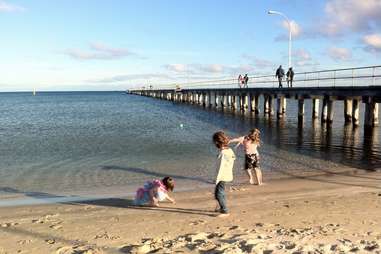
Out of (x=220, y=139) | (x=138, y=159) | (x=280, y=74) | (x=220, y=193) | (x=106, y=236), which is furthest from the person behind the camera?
(x=280, y=74)

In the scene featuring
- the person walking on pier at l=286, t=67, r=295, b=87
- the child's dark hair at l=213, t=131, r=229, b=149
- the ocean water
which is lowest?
the ocean water

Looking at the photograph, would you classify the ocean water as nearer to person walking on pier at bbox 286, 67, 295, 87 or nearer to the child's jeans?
the child's jeans

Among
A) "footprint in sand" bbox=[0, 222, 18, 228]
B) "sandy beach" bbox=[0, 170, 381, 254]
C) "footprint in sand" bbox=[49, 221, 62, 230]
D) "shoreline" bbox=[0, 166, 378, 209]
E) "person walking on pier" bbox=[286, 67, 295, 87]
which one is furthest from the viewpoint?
"person walking on pier" bbox=[286, 67, 295, 87]

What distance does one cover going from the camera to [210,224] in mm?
7320

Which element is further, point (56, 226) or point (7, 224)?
point (7, 224)

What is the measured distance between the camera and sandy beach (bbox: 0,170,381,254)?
234 inches

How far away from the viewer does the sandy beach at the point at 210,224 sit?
5.95m

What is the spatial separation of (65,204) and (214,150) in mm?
9678

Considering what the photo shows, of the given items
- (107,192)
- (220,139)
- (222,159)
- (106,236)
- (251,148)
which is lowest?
(107,192)

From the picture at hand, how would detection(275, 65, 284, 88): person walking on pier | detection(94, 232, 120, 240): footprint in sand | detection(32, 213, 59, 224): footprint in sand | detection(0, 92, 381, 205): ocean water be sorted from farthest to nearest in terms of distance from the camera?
detection(275, 65, 284, 88): person walking on pier
detection(0, 92, 381, 205): ocean water
detection(32, 213, 59, 224): footprint in sand
detection(94, 232, 120, 240): footprint in sand

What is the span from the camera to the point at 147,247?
19.9ft

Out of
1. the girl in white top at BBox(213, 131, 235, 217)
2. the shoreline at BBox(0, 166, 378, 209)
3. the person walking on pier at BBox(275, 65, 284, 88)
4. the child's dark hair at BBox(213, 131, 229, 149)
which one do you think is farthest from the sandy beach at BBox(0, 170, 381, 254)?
the person walking on pier at BBox(275, 65, 284, 88)

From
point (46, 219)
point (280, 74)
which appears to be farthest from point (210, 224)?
point (280, 74)

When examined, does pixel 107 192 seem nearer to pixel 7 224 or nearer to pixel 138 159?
pixel 7 224
